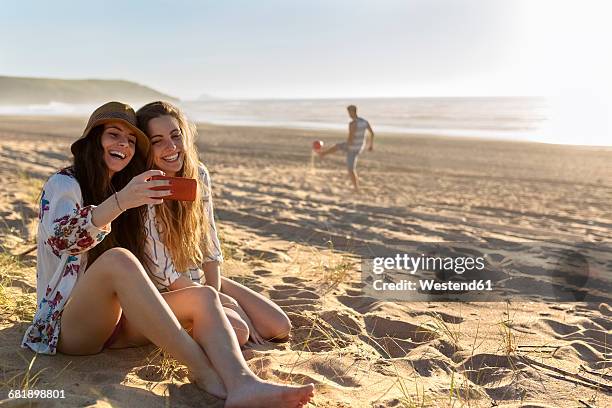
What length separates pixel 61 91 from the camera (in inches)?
4195

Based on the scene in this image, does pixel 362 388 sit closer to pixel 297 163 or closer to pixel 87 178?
pixel 87 178

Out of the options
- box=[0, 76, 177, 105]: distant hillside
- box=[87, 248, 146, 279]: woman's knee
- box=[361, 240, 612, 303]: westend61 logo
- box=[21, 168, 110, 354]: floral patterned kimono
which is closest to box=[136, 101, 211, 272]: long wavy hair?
box=[21, 168, 110, 354]: floral patterned kimono

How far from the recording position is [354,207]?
7.26 metres

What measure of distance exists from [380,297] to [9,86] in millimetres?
114711

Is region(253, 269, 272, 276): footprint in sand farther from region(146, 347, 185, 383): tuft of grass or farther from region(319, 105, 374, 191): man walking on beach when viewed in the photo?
region(319, 105, 374, 191): man walking on beach

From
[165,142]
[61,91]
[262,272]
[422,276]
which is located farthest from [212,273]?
[61,91]

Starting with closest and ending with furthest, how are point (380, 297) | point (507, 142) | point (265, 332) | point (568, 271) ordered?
1. point (265, 332)
2. point (380, 297)
3. point (568, 271)
4. point (507, 142)

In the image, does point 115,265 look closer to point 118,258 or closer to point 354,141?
point 118,258

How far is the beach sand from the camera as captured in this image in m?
2.43

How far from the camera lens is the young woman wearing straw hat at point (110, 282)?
7.27 ft

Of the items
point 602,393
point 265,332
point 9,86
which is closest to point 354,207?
point 265,332

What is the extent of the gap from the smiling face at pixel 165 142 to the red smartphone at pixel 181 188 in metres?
0.50

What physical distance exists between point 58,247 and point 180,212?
0.70 m

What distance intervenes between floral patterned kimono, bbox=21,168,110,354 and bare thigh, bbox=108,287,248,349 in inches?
10.8
